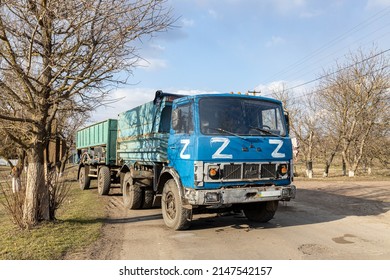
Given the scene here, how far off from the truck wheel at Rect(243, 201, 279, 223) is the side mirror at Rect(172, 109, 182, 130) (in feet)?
8.01

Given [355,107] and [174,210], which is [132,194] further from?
[355,107]

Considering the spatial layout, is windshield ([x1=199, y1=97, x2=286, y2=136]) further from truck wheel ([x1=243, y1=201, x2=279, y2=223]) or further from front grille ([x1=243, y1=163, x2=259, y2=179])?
truck wheel ([x1=243, y1=201, x2=279, y2=223])

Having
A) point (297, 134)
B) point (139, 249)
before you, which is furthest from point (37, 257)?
point (297, 134)

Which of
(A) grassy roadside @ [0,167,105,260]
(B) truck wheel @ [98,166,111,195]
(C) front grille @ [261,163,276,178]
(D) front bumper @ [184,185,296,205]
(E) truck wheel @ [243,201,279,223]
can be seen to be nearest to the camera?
(A) grassy roadside @ [0,167,105,260]

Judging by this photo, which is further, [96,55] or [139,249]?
[96,55]

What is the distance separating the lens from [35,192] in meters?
6.79

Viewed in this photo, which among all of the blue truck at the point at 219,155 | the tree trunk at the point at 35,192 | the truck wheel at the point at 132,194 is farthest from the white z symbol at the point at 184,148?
the truck wheel at the point at 132,194

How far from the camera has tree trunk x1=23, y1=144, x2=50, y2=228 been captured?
22.1 feet

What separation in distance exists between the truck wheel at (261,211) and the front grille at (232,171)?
148cm

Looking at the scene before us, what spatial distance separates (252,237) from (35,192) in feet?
14.8

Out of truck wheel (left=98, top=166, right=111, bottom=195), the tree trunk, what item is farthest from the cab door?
truck wheel (left=98, top=166, right=111, bottom=195)
